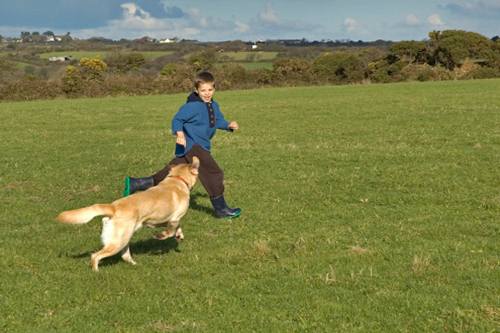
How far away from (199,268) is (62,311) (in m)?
1.72

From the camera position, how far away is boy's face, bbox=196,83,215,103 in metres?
8.81

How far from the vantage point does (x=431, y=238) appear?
749cm

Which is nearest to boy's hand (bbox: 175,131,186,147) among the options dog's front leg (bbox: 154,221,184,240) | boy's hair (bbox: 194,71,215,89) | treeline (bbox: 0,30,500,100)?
boy's hair (bbox: 194,71,215,89)

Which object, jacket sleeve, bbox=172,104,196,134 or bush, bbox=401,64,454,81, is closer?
jacket sleeve, bbox=172,104,196,134

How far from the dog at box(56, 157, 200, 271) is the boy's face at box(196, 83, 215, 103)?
1670mm

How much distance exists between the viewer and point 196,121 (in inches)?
353

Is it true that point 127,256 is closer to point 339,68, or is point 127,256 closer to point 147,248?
point 147,248

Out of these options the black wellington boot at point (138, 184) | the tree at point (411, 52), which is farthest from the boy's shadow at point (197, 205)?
the tree at point (411, 52)

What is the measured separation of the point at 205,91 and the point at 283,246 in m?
2.96

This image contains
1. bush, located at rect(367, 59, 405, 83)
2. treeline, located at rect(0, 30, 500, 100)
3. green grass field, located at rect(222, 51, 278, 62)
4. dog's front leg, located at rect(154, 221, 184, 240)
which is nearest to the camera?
dog's front leg, located at rect(154, 221, 184, 240)

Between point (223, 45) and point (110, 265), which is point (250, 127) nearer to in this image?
point (110, 265)

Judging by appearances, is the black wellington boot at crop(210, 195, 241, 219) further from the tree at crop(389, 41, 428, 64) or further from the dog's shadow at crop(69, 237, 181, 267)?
the tree at crop(389, 41, 428, 64)

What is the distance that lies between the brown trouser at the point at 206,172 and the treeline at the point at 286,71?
43539 millimetres

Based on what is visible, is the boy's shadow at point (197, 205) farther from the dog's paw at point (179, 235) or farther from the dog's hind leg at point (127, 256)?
the dog's hind leg at point (127, 256)
